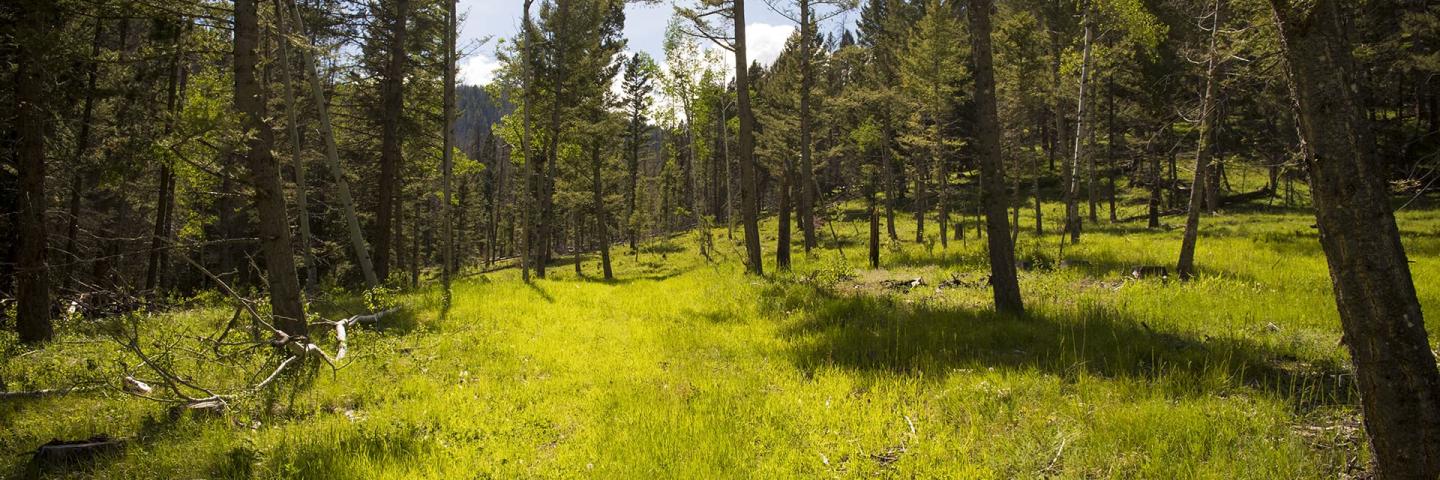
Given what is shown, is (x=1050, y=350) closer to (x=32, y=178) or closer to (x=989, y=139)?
(x=989, y=139)

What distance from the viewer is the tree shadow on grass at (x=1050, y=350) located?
499 centimetres

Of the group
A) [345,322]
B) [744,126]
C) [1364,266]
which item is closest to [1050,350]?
[1364,266]

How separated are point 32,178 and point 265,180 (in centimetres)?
386

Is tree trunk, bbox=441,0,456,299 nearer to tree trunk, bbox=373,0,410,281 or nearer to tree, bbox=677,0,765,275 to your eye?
tree trunk, bbox=373,0,410,281

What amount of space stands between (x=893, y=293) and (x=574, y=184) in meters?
20.7

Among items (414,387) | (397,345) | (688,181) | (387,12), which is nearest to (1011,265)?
(414,387)

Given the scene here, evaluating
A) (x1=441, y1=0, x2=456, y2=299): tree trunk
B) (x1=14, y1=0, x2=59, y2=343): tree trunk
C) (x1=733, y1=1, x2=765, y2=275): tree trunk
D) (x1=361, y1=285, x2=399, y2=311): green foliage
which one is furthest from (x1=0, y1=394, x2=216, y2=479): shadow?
(x1=733, y1=1, x2=765, y2=275): tree trunk

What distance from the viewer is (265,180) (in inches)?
270

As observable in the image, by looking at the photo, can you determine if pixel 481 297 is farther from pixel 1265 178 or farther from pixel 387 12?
pixel 1265 178

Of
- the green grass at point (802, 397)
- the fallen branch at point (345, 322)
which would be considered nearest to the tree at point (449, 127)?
the fallen branch at point (345, 322)

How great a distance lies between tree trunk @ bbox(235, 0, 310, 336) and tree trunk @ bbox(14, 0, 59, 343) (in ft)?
9.36

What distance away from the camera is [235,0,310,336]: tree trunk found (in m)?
6.66

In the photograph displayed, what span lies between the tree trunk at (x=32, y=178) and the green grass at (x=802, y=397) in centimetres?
54

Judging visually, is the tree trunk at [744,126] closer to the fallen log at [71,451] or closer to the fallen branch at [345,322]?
the fallen branch at [345,322]
